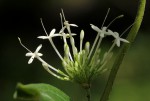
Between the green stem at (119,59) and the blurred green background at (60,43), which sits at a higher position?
the blurred green background at (60,43)

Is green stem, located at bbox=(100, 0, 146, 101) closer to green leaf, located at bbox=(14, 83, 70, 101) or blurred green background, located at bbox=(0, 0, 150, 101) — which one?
green leaf, located at bbox=(14, 83, 70, 101)

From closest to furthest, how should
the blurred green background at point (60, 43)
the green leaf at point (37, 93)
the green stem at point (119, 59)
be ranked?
1. the green leaf at point (37, 93)
2. the green stem at point (119, 59)
3. the blurred green background at point (60, 43)

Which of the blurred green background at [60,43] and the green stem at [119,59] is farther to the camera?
the blurred green background at [60,43]

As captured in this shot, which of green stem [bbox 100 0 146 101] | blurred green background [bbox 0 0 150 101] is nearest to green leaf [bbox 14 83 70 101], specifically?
green stem [bbox 100 0 146 101]

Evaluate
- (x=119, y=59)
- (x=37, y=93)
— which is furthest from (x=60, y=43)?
(x=37, y=93)

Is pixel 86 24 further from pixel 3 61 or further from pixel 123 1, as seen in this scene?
pixel 3 61

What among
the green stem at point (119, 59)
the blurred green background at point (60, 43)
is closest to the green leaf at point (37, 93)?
the green stem at point (119, 59)

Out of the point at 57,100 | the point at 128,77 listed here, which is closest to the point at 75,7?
the point at 128,77

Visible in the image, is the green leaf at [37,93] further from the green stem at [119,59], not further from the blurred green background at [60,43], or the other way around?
Result: the blurred green background at [60,43]

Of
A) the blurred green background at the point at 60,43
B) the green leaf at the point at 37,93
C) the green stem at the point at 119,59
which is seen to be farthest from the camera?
the blurred green background at the point at 60,43
